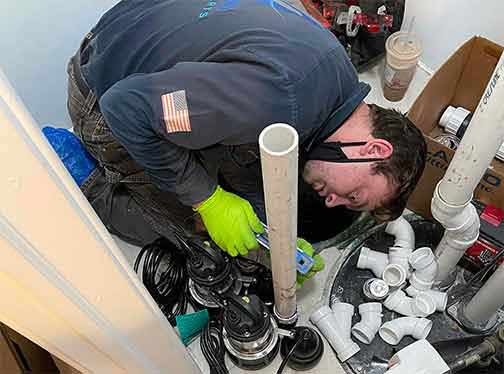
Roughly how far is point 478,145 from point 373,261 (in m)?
0.53

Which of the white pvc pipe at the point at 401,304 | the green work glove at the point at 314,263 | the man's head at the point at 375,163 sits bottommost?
the white pvc pipe at the point at 401,304

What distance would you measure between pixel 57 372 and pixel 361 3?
3.99 ft

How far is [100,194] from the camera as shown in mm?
1482

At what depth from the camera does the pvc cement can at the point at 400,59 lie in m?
1.59

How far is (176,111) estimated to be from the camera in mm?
991

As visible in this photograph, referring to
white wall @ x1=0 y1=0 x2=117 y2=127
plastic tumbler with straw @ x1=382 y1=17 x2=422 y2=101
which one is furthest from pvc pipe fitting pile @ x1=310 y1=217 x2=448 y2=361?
white wall @ x1=0 y1=0 x2=117 y2=127

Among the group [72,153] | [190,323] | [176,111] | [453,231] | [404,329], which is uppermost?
[176,111]

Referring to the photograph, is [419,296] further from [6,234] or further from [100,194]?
[6,234]

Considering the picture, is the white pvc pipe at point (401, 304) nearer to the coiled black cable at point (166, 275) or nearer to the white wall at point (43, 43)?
the coiled black cable at point (166, 275)

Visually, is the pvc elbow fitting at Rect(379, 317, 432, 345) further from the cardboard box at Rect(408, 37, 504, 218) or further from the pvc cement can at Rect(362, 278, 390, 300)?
the cardboard box at Rect(408, 37, 504, 218)

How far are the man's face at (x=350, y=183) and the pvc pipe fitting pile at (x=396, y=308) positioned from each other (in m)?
0.25

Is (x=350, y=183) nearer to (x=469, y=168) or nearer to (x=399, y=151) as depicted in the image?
(x=399, y=151)

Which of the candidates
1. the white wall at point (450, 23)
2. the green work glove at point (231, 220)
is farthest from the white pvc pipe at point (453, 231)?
the white wall at point (450, 23)

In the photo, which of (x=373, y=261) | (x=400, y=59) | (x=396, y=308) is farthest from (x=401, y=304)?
(x=400, y=59)
